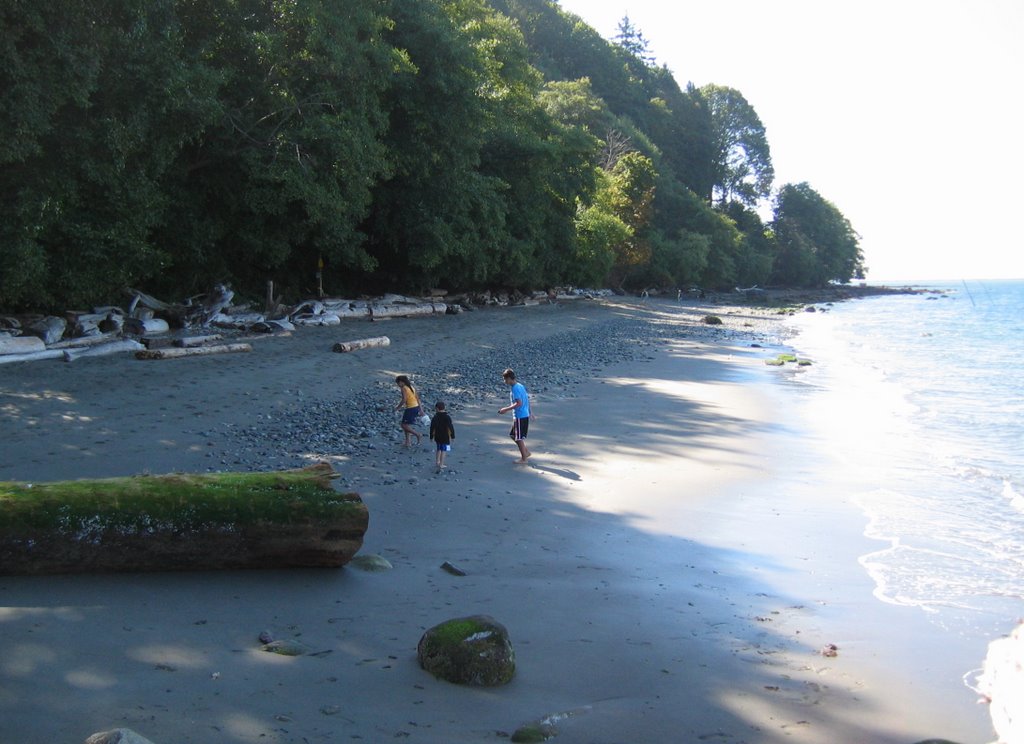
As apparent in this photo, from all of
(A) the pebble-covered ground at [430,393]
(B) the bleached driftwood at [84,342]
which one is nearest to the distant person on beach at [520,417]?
(A) the pebble-covered ground at [430,393]

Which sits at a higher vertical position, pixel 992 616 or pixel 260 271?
pixel 260 271

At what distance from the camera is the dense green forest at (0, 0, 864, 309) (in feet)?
52.2

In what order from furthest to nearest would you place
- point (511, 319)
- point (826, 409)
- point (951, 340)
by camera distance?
1. point (951, 340)
2. point (511, 319)
3. point (826, 409)

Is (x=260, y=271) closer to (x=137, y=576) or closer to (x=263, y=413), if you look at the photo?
(x=263, y=413)

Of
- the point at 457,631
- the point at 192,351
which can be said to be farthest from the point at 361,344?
the point at 457,631

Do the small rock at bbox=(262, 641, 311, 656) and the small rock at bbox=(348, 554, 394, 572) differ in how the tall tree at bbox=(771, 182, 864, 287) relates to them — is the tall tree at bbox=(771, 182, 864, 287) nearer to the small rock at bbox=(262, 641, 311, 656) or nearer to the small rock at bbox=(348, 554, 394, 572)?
the small rock at bbox=(348, 554, 394, 572)

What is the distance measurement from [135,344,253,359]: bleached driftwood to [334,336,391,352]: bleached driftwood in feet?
6.62

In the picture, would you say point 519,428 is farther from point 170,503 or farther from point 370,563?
point 170,503

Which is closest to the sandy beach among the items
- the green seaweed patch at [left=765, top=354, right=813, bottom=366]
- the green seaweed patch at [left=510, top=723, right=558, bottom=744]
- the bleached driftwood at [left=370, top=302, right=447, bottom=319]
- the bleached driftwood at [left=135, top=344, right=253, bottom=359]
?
the green seaweed patch at [left=510, top=723, right=558, bottom=744]

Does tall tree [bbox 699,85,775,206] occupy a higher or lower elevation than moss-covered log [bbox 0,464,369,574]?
higher

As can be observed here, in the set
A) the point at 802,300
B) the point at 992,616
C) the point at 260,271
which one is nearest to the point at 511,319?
the point at 260,271

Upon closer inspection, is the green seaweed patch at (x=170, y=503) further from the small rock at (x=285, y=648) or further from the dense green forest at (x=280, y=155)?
the dense green forest at (x=280, y=155)

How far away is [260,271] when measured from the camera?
2661 centimetres

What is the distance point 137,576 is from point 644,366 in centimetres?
1727
